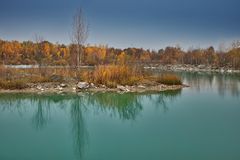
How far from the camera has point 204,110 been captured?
23.0 ft

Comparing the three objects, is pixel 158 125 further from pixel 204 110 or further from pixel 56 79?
pixel 56 79

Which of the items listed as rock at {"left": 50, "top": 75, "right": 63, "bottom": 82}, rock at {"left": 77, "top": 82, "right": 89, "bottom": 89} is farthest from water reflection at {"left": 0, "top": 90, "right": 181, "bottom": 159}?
rock at {"left": 50, "top": 75, "right": 63, "bottom": 82}

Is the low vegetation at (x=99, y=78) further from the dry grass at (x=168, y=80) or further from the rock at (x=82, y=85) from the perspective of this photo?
the rock at (x=82, y=85)

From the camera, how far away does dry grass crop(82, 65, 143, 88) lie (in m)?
10.9

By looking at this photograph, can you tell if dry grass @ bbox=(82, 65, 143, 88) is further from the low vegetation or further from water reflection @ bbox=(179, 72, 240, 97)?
water reflection @ bbox=(179, 72, 240, 97)

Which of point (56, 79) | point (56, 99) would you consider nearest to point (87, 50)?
point (56, 79)

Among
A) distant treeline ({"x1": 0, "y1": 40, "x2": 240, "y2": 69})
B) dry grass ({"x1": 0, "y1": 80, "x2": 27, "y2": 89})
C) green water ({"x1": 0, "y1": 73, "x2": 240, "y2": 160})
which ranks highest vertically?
distant treeline ({"x1": 0, "y1": 40, "x2": 240, "y2": 69})

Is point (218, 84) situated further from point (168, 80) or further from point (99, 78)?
point (99, 78)

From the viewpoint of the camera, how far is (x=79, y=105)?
302 inches

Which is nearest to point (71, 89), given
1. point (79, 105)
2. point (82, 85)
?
point (82, 85)

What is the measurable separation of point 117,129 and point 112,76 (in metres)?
6.19

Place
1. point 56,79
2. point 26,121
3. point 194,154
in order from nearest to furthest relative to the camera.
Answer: point 194,154
point 26,121
point 56,79

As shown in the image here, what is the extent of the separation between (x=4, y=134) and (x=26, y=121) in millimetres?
1042

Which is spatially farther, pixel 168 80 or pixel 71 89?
pixel 168 80
